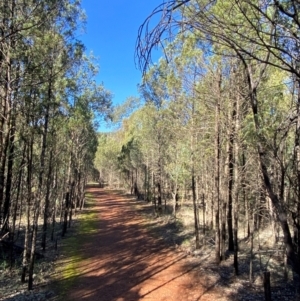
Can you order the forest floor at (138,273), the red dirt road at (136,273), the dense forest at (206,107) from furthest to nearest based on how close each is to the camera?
the red dirt road at (136,273)
the forest floor at (138,273)
the dense forest at (206,107)

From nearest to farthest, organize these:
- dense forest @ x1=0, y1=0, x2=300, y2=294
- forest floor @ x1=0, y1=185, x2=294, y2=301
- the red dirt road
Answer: dense forest @ x1=0, y1=0, x2=300, y2=294 < forest floor @ x1=0, y1=185, x2=294, y2=301 < the red dirt road

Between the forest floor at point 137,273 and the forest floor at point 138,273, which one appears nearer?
the forest floor at point 138,273

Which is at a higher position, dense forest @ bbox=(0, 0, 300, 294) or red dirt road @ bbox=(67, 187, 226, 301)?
dense forest @ bbox=(0, 0, 300, 294)

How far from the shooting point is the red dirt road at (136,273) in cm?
1003

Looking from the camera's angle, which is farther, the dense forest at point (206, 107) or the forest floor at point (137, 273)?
the forest floor at point (137, 273)

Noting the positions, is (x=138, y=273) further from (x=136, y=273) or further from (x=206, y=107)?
(x=206, y=107)

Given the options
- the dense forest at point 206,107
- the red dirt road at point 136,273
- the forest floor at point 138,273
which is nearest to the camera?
the dense forest at point 206,107

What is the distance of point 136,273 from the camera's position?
1230 centimetres

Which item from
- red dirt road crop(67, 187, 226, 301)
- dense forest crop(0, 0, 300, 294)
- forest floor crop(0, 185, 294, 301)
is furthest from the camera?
red dirt road crop(67, 187, 226, 301)

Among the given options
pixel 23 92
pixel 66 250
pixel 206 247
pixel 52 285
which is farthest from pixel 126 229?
pixel 23 92

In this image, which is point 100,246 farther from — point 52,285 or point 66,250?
point 52,285

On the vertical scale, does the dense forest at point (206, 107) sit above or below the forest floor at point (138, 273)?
above

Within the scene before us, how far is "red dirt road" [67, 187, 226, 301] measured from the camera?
32.9 ft

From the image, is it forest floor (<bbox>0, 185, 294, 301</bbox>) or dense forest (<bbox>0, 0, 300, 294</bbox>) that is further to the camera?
forest floor (<bbox>0, 185, 294, 301</bbox>)
